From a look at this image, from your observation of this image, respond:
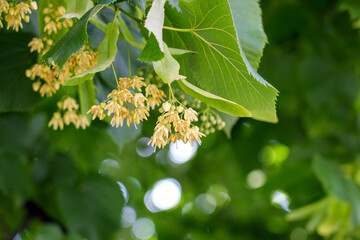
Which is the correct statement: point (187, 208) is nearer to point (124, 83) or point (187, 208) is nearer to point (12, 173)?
point (12, 173)

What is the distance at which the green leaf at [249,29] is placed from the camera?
1012mm

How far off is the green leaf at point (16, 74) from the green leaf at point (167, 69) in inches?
27.4

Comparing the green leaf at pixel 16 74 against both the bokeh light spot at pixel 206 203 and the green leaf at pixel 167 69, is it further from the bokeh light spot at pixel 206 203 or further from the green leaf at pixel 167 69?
the bokeh light spot at pixel 206 203

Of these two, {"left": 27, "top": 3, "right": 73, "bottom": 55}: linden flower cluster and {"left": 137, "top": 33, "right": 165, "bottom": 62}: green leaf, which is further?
{"left": 27, "top": 3, "right": 73, "bottom": 55}: linden flower cluster

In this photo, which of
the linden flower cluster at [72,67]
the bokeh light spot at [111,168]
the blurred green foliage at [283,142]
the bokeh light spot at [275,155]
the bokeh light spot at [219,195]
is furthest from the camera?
the bokeh light spot at [219,195]

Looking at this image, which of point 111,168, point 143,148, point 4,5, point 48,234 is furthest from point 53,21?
point 111,168

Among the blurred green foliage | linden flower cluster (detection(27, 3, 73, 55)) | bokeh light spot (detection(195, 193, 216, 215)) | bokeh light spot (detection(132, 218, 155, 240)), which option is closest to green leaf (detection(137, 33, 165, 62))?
linden flower cluster (detection(27, 3, 73, 55))

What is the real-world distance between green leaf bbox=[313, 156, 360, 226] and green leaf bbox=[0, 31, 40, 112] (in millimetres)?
1282

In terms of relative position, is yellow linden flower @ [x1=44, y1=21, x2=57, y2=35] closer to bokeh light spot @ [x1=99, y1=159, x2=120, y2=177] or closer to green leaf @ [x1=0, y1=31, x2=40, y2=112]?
green leaf @ [x1=0, y1=31, x2=40, y2=112]

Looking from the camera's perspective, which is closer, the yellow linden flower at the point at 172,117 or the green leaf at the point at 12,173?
the yellow linden flower at the point at 172,117

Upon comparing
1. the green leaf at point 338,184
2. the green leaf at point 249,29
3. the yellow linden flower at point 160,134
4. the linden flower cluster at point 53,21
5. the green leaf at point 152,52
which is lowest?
the yellow linden flower at point 160,134

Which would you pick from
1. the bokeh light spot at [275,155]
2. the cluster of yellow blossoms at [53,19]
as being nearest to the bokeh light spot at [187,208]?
the bokeh light spot at [275,155]

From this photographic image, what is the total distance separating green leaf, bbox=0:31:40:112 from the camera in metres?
1.31

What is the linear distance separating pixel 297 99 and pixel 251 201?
4.10 feet
